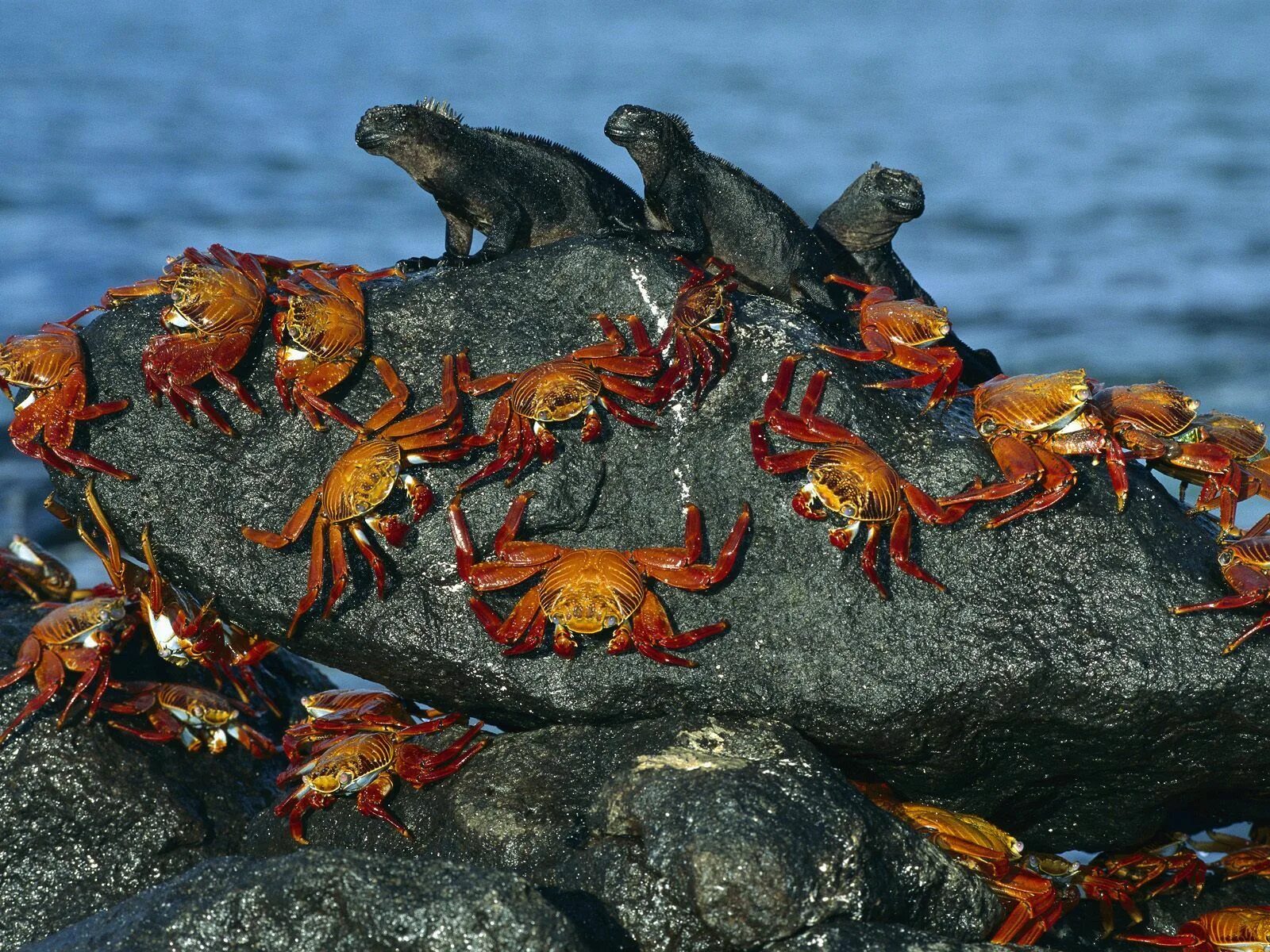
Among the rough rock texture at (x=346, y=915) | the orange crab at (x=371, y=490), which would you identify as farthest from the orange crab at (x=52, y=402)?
the rough rock texture at (x=346, y=915)

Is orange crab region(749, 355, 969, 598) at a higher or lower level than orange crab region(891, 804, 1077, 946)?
higher

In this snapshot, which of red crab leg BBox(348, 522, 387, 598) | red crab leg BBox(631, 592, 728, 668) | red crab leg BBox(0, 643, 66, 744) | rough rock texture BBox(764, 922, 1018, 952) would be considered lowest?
red crab leg BBox(0, 643, 66, 744)

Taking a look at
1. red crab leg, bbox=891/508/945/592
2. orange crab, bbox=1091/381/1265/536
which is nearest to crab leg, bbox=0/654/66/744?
red crab leg, bbox=891/508/945/592

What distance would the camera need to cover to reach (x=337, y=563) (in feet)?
17.0

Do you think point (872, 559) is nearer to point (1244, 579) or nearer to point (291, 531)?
point (1244, 579)

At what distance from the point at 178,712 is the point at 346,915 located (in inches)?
102

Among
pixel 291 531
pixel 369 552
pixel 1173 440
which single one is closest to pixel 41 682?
pixel 291 531

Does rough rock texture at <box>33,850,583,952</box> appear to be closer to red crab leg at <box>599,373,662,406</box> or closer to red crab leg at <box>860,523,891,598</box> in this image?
red crab leg at <box>860,523,891,598</box>

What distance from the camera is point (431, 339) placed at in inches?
222

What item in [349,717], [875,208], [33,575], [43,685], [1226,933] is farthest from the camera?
[33,575]

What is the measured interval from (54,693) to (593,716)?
248cm

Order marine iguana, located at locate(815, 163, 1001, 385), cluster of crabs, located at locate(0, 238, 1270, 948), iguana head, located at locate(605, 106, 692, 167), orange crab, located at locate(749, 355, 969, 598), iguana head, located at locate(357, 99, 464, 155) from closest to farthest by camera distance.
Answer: orange crab, located at locate(749, 355, 969, 598)
cluster of crabs, located at locate(0, 238, 1270, 948)
iguana head, located at locate(605, 106, 692, 167)
iguana head, located at locate(357, 99, 464, 155)
marine iguana, located at locate(815, 163, 1001, 385)

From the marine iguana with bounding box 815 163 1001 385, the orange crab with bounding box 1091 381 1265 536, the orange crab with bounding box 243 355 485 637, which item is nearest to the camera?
the orange crab with bounding box 243 355 485 637

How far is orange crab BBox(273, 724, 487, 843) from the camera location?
5285mm
